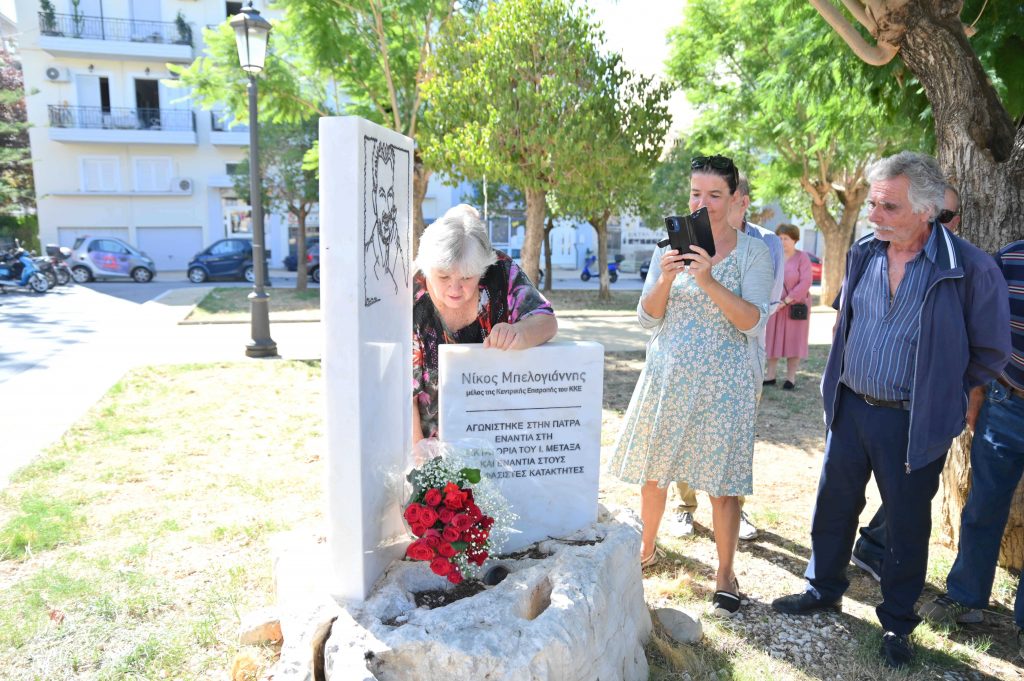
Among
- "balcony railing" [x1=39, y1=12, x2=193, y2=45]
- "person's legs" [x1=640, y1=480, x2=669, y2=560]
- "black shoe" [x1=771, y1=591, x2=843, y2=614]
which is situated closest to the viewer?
"black shoe" [x1=771, y1=591, x2=843, y2=614]

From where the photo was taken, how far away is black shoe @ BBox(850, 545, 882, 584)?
11.6 feet

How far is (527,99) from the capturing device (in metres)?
8.99

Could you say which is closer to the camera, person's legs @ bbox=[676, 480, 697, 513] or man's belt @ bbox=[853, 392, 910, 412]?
man's belt @ bbox=[853, 392, 910, 412]

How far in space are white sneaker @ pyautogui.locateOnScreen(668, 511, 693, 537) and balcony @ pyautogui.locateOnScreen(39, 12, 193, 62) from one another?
104ft

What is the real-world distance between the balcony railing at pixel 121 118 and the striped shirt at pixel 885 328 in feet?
107

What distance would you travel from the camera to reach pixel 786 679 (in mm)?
2711

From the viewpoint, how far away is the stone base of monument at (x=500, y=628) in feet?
6.92

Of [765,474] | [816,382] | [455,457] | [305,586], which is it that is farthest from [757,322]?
[816,382]

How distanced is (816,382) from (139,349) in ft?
28.1

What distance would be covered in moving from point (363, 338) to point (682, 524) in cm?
253

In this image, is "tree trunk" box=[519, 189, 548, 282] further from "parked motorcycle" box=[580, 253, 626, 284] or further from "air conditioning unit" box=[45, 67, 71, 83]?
"air conditioning unit" box=[45, 67, 71, 83]

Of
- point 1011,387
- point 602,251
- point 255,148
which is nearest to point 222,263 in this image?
point 602,251

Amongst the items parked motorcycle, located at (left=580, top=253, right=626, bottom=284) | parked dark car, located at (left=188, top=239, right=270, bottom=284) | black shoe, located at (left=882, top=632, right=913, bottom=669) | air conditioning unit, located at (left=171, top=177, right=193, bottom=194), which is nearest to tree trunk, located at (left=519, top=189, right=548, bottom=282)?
black shoe, located at (left=882, top=632, right=913, bottom=669)

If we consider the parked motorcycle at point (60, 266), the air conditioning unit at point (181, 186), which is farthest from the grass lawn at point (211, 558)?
the air conditioning unit at point (181, 186)
